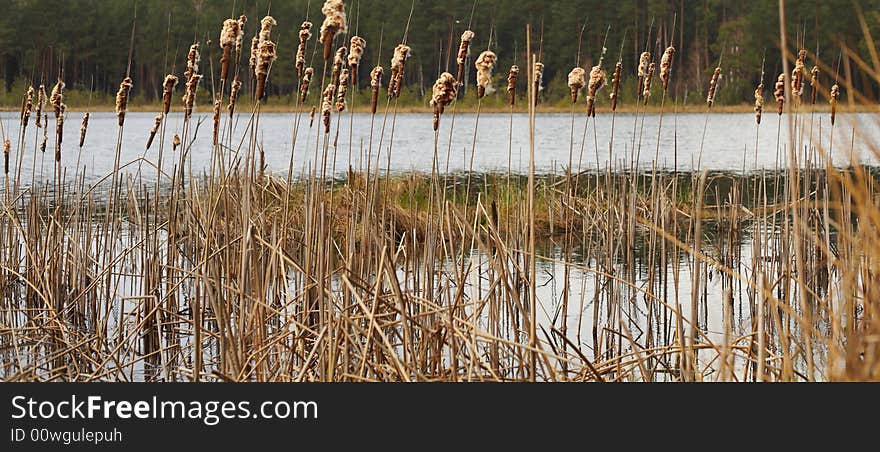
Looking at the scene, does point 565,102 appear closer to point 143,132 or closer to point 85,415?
point 143,132

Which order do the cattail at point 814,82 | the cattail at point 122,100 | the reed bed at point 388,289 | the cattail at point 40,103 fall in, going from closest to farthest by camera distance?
the cattail at point 814,82
the reed bed at point 388,289
the cattail at point 122,100
the cattail at point 40,103

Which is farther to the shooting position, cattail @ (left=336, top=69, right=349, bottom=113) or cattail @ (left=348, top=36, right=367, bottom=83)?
cattail @ (left=336, top=69, right=349, bottom=113)

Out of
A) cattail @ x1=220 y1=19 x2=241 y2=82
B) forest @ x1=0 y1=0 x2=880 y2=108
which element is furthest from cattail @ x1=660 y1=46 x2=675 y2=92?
forest @ x1=0 y1=0 x2=880 y2=108

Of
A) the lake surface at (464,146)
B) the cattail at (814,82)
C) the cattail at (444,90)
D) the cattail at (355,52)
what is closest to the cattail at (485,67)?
the cattail at (444,90)

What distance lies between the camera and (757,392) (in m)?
2.62

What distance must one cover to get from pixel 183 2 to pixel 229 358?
3793cm

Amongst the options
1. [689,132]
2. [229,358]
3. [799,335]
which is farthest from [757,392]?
[689,132]

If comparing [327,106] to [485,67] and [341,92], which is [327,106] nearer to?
[341,92]

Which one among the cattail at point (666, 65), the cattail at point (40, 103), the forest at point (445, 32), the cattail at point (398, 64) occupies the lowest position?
the cattail at point (40, 103)

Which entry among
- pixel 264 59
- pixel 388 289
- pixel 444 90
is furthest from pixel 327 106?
pixel 388 289

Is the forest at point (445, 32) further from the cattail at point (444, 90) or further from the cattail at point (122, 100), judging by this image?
the cattail at point (444, 90)

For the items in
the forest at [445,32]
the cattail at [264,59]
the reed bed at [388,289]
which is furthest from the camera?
the forest at [445,32]

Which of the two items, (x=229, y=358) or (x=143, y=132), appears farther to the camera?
(x=143, y=132)

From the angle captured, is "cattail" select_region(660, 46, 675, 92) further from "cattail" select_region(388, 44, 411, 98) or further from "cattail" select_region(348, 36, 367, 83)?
"cattail" select_region(348, 36, 367, 83)
